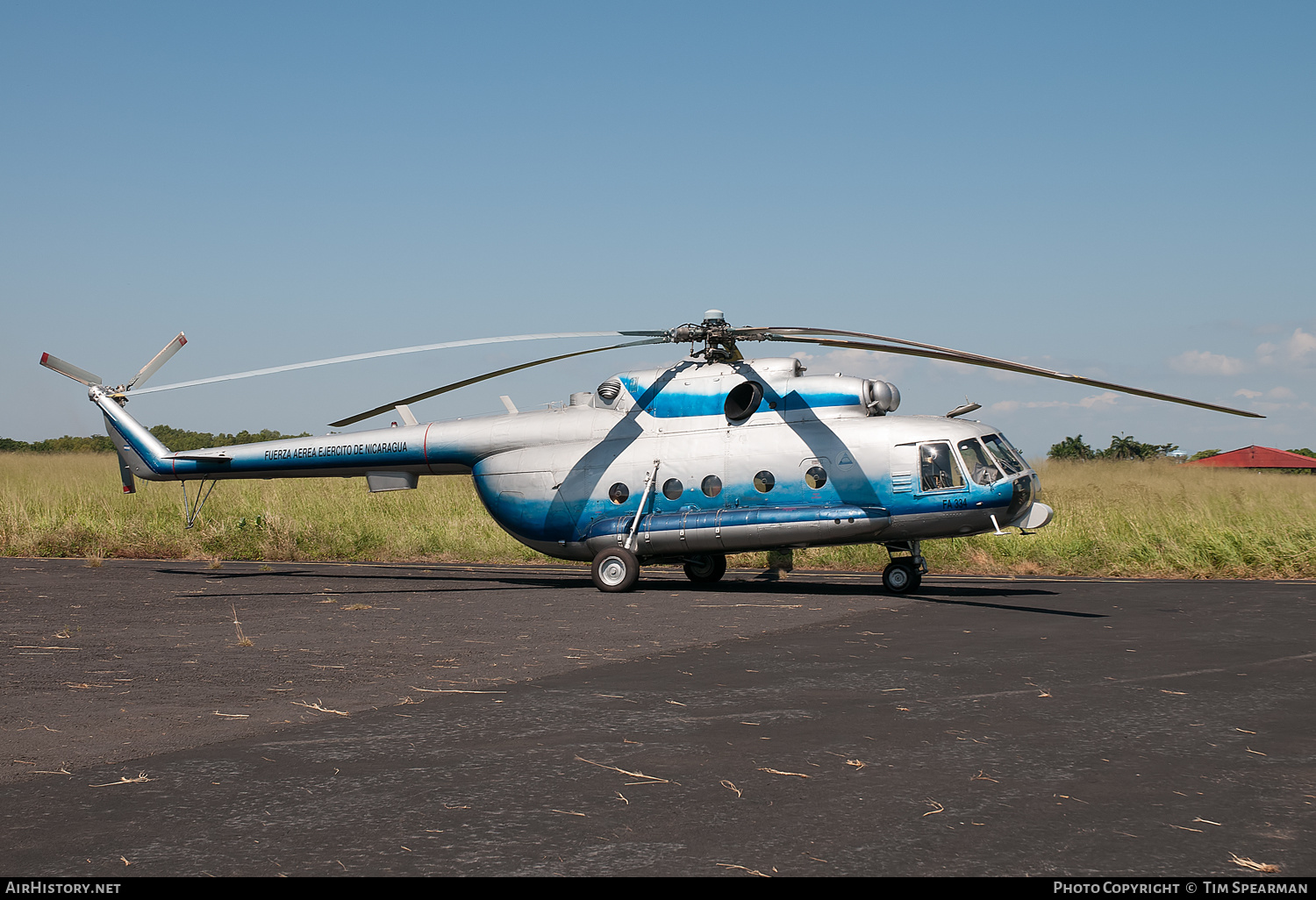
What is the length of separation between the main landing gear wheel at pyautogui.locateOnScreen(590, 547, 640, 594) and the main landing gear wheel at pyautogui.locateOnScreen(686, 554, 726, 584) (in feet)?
5.82

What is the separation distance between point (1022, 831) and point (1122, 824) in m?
0.51

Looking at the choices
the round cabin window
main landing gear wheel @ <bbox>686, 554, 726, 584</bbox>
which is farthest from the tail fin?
the round cabin window

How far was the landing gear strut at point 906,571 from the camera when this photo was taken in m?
16.2

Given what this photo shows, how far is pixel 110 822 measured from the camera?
498 cm

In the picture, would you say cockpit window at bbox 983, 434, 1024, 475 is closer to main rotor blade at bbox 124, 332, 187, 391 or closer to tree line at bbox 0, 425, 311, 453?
main rotor blade at bbox 124, 332, 187, 391

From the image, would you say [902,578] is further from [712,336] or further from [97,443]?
[97,443]

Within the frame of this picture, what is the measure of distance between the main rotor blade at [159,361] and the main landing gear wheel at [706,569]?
1078 centimetres

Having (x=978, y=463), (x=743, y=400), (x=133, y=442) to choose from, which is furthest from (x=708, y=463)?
(x=133, y=442)

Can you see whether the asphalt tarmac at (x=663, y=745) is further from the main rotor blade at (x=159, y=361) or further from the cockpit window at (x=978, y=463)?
the main rotor blade at (x=159, y=361)

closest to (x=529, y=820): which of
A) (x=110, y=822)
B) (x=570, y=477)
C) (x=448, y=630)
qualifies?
(x=110, y=822)

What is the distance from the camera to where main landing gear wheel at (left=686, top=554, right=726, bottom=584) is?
18.8m

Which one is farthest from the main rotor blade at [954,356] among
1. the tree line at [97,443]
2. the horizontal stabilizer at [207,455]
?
the tree line at [97,443]

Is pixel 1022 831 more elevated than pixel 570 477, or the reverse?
pixel 570 477
